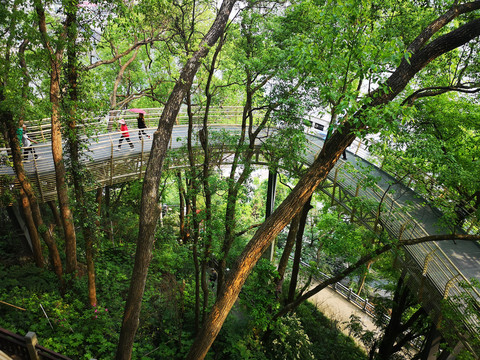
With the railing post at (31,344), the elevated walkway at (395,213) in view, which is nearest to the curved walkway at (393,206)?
the elevated walkway at (395,213)

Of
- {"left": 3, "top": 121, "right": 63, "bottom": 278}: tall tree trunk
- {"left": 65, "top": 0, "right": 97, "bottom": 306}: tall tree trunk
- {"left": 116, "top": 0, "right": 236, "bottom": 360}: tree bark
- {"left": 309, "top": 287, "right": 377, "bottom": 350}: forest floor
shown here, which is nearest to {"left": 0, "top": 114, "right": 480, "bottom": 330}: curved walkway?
{"left": 65, "top": 0, "right": 97, "bottom": 306}: tall tree trunk

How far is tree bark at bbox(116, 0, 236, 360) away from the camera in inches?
191

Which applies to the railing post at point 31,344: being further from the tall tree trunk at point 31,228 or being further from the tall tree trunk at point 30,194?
the tall tree trunk at point 31,228

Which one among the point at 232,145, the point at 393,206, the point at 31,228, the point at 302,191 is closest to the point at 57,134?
the point at 31,228

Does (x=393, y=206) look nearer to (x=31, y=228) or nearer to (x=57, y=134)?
(x=57, y=134)

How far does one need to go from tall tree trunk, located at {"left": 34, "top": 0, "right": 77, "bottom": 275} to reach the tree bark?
6.68 ft

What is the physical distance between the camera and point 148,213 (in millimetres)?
4855

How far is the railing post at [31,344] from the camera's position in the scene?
180 inches

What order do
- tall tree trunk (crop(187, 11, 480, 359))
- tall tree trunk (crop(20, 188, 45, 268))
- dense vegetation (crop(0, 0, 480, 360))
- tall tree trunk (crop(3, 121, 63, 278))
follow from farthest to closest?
tall tree trunk (crop(20, 188, 45, 268)) < tall tree trunk (crop(3, 121, 63, 278)) < dense vegetation (crop(0, 0, 480, 360)) < tall tree trunk (crop(187, 11, 480, 359))

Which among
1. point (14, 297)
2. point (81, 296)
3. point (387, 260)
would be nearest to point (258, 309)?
point (81, 296)

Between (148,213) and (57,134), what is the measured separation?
2897 millimetres

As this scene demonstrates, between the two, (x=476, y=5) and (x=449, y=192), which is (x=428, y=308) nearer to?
(x=449, y=192)

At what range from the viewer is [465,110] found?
7.78 meters

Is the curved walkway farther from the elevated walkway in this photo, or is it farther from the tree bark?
the tree bark
